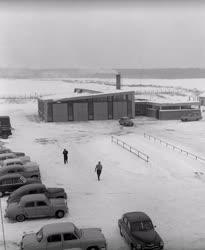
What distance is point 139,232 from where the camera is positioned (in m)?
16.8

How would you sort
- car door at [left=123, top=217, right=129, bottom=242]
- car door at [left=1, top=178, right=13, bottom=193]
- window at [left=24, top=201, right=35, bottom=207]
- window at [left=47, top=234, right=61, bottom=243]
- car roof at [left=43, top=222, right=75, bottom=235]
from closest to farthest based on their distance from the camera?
window at [left=47, top=234, right=61, bottom=243] → car roof at [left=43, top=222, right=75, bottom=235] → car door at [left=123, top=217, right=129, bottom=242] → window at [left=24, top=201, right=35, bottom=207] → car door at [left=1, top=178, right=13, bottom=193]

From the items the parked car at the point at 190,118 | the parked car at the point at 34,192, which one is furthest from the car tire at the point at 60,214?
the parked car at the point at 190,118

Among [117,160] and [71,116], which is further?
[71,116]

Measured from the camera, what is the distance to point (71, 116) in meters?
59.4

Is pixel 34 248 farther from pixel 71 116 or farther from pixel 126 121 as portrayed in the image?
pixel 71 116

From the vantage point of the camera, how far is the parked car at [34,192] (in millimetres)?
20766

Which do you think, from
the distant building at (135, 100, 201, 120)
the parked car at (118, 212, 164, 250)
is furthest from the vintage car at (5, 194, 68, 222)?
the distant building at (135, 100, 201, 120)

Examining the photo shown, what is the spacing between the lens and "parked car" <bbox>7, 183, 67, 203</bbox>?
20.8 m

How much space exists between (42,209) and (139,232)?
517 centimetres

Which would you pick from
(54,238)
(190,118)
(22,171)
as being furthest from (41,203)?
(190,118)

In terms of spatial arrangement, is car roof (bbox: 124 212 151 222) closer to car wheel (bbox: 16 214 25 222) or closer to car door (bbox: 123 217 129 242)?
car door (bbox: 123 217 129 242)

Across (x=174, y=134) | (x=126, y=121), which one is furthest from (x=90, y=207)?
(x=126, y=121)

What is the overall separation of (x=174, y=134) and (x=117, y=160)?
54.9 ft

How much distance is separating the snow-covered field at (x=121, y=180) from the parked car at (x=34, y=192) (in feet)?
2.98
